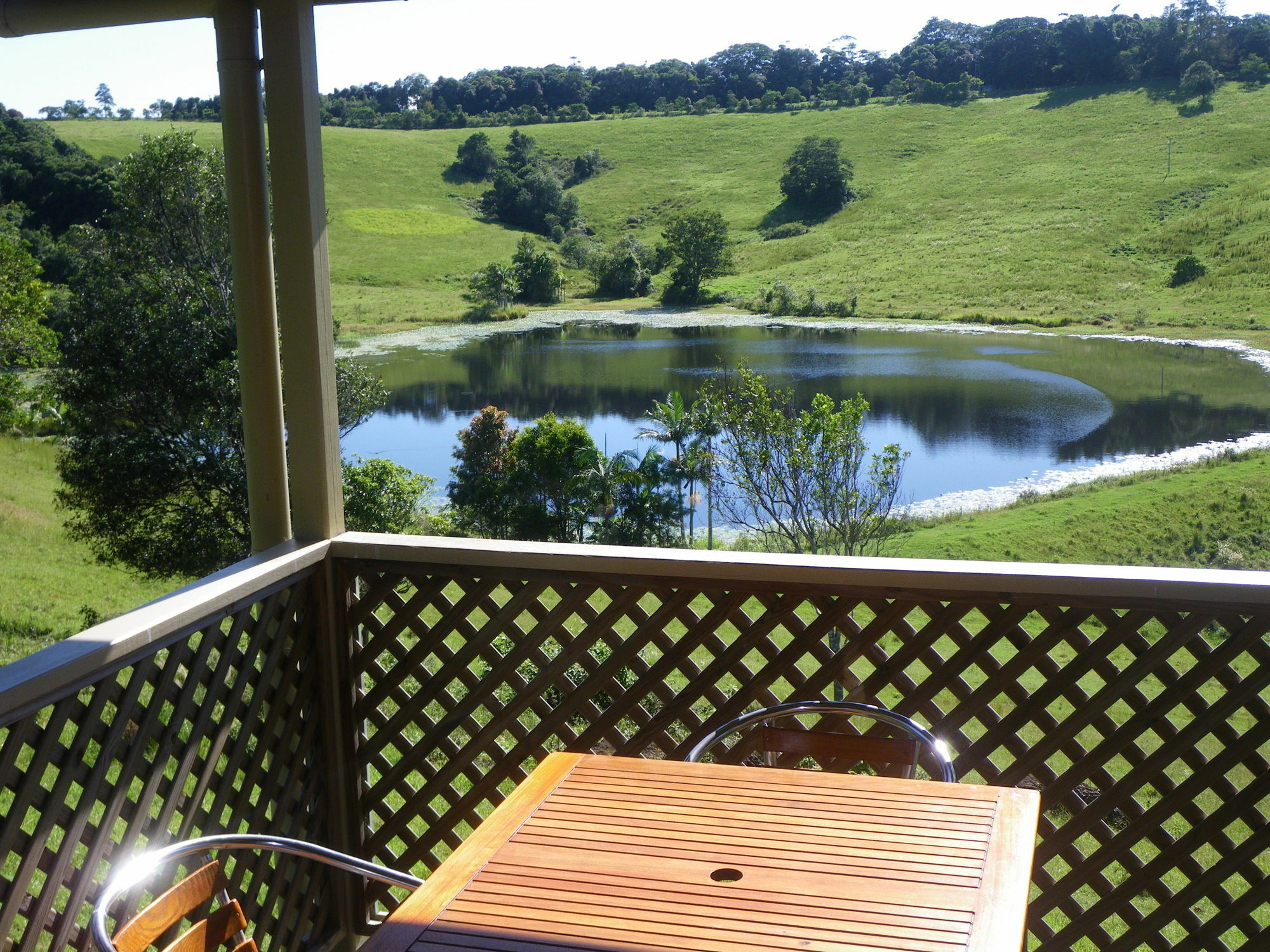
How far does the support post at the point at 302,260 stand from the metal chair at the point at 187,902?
0.93 meters

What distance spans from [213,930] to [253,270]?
1.30m

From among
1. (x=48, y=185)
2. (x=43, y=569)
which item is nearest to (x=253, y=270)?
(x=48, y=185)

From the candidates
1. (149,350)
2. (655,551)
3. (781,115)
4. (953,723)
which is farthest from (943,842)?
(781,115)

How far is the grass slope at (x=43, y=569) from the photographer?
15.0 meters

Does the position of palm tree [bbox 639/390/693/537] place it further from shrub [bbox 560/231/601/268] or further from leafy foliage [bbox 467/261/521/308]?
leafy foliage [bbox 467/261/521/308]

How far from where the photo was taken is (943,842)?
1.16 m

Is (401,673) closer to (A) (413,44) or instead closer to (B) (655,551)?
(B) (655,551)

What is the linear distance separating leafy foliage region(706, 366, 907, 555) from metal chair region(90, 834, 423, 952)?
17.6 m

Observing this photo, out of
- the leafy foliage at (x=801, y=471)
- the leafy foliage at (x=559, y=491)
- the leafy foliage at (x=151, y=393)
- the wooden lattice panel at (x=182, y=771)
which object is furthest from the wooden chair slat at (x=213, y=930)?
the leafy foliage at (x=559, y=491)

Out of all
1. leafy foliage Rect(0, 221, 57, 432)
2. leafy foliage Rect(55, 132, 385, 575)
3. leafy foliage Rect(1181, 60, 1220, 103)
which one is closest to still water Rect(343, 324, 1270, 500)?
leafy foliage Rect(1181, 60, 1220, 103)

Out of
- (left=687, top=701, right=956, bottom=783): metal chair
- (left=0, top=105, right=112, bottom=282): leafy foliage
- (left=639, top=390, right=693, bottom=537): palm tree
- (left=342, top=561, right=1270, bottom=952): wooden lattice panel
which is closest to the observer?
(left=687, top=701, right=956, bottom=783): metal chair

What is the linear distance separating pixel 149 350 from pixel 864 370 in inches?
573

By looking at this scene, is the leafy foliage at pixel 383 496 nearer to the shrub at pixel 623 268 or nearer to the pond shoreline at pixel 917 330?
the pond shoreline at pixel 917 330

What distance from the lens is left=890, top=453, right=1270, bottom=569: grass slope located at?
805 inches
